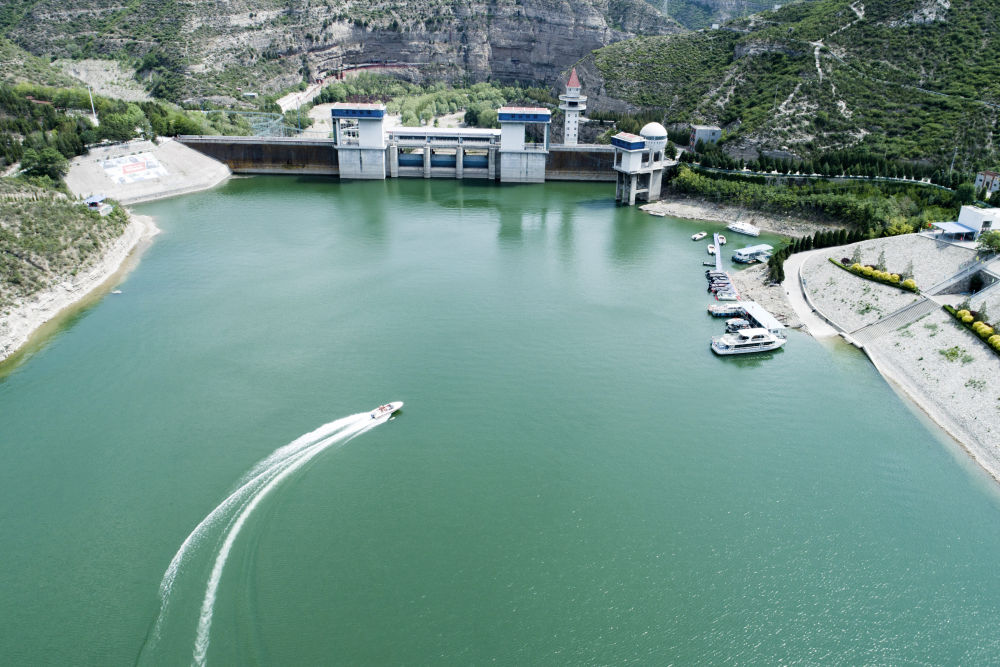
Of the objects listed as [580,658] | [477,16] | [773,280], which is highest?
[477,16]

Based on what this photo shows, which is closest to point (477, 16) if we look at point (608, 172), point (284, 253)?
point (608, 172)

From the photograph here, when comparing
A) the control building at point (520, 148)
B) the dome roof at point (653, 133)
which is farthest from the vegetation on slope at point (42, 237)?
the dome roof at point (653, 133)

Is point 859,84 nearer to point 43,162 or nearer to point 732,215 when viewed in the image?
point 732,215

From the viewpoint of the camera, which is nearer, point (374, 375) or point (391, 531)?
point (391, 531)

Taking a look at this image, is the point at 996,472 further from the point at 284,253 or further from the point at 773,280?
the point at 284,253

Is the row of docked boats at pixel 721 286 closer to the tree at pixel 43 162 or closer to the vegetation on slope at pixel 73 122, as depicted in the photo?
the tree at pixel 43 162

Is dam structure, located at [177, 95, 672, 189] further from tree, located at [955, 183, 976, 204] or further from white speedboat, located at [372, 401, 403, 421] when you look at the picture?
white speedboat, located at [372, 401, 403, 421]

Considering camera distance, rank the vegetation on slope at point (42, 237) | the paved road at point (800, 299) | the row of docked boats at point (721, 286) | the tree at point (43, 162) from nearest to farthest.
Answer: the paved road at point (800, 299) → the vegetation on slope at point (42, 237) → the row of docked boats at point (721, 286) → the tree at point (43, 162)

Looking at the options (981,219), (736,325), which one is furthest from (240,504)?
(981,219)
